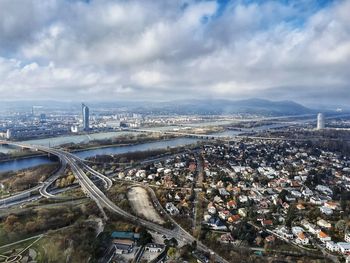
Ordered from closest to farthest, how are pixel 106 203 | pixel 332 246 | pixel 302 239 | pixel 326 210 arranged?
pixel 332 246, pixel 302 239, pixel 326 210, pixel 106 203

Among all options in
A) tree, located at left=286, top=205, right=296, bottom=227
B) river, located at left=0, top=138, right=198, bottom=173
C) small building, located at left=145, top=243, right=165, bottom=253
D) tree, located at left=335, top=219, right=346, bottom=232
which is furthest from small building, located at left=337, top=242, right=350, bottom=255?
river, located at left=0, top=138, right=198, bottom=173

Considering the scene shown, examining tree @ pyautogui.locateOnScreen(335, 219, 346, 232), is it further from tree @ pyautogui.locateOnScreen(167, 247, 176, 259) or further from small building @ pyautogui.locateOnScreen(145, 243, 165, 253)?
small building @ pyautogui.locateOnScreen(145, 243, 165, 253)

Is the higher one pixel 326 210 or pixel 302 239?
pixel 326 210

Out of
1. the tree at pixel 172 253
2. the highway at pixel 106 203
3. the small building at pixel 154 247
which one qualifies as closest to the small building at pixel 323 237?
the highway at pixel 106 203

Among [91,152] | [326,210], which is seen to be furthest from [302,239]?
[91,152]

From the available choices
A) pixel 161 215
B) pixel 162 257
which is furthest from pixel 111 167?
pixel 162 257

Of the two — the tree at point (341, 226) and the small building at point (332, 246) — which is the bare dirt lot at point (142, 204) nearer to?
the small building at point (332, 246)

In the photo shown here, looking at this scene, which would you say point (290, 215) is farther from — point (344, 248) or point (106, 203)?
point (106, 203)

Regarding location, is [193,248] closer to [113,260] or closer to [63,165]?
[113,260]

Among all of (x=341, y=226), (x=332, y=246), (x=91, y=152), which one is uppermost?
(x=341, y=226)
